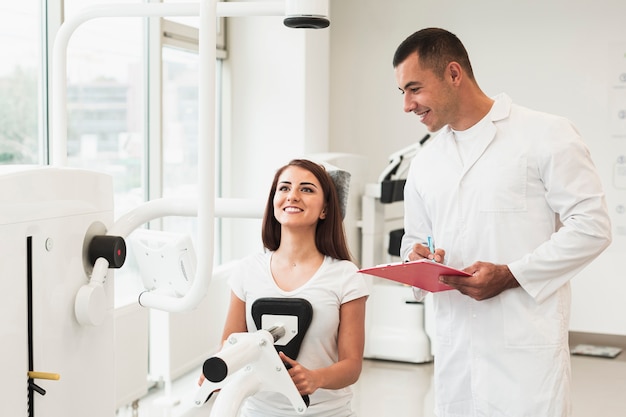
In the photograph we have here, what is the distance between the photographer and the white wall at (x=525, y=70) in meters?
4.93

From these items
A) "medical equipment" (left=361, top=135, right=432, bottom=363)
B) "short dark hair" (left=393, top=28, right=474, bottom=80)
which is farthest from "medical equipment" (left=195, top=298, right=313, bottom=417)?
"medical equipment" (left=361, top=135, right=432, bottom=363)

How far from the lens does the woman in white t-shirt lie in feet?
6.33

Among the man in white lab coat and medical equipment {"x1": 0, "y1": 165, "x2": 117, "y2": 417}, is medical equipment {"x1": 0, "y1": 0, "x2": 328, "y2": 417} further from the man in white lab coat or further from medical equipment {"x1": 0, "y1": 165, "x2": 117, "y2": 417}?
the man in white lab coat

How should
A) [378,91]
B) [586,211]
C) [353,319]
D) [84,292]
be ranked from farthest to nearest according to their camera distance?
[378,91] → [353,319] → [586,211] → [84,292]

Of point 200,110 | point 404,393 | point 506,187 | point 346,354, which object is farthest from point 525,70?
point 200,110

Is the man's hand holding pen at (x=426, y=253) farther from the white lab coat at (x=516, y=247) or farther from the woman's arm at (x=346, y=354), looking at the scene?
the woman's arm at (x=346, y=354)

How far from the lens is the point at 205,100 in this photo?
147cm

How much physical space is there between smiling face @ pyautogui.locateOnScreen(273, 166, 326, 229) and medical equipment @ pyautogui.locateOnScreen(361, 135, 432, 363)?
7.74 feet

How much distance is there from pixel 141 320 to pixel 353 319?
76.8 inches

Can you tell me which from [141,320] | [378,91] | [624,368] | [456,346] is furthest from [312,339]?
[378,91]

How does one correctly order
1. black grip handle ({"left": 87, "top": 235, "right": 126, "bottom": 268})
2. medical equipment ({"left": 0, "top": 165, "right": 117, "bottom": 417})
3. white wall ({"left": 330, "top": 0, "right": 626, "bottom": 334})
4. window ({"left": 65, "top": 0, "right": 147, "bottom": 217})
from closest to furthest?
medical equipment ({"left": 0, "top": 165, "right": 117, "bottom": 417}), black grip handle ({"left": 87, "top": 235, "right": 126, "bottom": 268}), window ({"left": 65, "top": 0, "right": 147, "bottom": 217}), white wall ({"left": 330, "top": 0, "right": 626, "bottom": 334})

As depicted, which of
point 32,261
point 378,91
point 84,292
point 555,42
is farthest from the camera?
point 378,91

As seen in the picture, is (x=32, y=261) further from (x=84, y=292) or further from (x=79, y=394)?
(x=79, y=394)

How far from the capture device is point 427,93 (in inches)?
78.7
